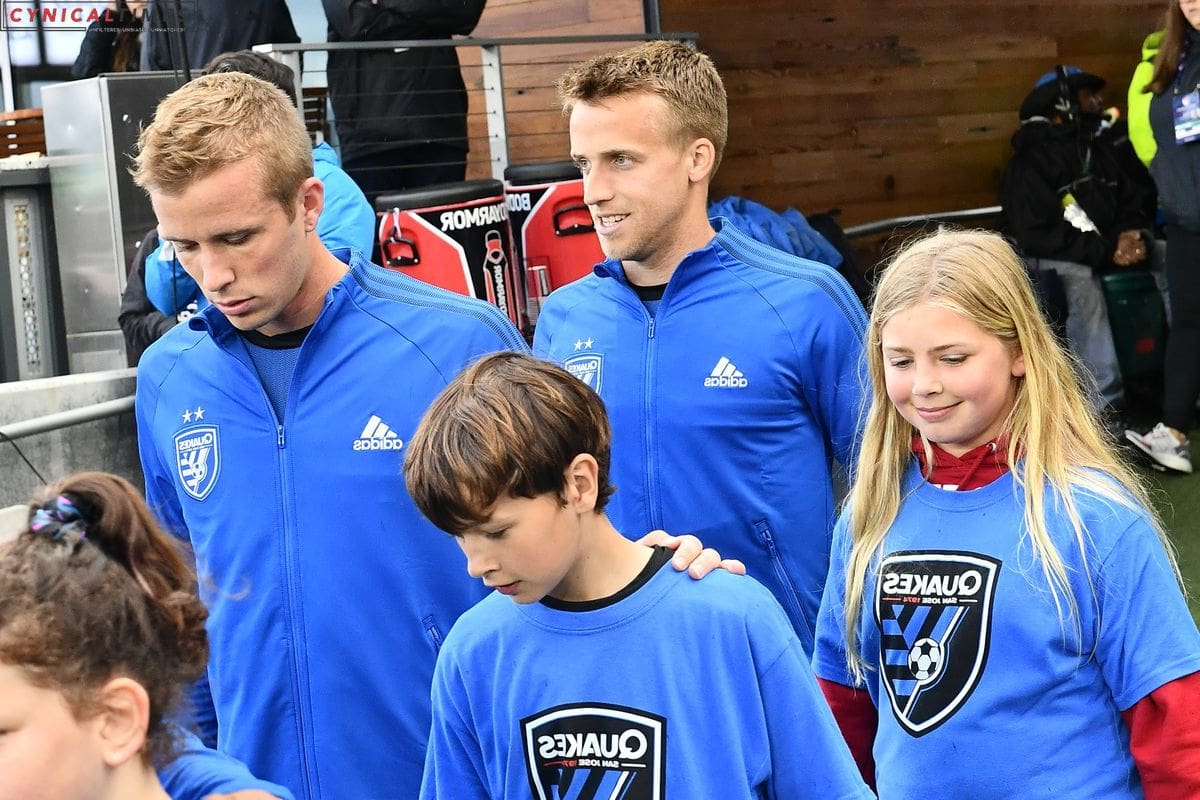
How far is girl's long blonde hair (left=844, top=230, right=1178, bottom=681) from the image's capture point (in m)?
2.44

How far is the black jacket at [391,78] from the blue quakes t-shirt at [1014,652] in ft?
13.4

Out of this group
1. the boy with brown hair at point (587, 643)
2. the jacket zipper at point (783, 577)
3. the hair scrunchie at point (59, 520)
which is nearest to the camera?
the hair scrunchie at point (59, 520)

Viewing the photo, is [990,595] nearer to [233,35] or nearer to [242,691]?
[242,691]

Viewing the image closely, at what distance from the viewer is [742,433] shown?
315cm

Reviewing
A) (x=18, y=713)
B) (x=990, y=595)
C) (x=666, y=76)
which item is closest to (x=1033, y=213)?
(x=666, y=76)

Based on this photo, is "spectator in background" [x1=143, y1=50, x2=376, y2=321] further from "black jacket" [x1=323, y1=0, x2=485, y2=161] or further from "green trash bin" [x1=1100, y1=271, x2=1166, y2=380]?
"green trash bin" [x1=1100, y1=271, x2=1166, y2=380]

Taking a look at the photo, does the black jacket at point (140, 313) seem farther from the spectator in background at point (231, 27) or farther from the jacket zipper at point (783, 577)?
the jacket zipper at point (783, 577)

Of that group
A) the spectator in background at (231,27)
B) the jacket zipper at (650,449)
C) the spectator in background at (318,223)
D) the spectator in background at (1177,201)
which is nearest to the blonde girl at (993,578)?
the jacket zipper at (650,449)

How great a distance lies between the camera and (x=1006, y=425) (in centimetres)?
255

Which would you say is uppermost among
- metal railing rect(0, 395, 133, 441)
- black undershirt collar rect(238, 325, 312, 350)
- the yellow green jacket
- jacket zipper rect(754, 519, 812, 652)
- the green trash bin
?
the yellow green jacket

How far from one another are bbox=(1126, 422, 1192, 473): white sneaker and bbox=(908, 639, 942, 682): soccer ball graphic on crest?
5.17 meters

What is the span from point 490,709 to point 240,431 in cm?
76

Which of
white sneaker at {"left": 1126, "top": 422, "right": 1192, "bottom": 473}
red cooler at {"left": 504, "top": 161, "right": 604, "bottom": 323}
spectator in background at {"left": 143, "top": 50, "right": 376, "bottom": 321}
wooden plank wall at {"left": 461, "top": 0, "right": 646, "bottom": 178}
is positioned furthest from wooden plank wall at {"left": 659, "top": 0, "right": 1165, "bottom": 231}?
spectator in background at {"left": 143, "top": 50, "right": 376, "bottom": 321}

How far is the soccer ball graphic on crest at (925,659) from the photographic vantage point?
246 centimetres
